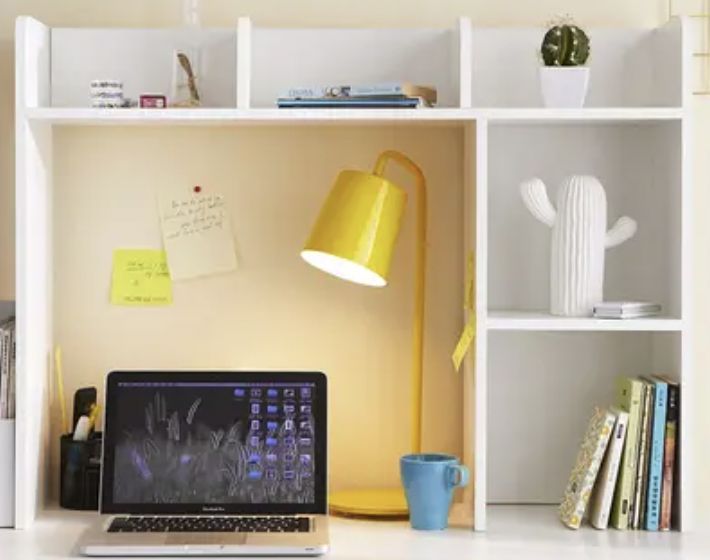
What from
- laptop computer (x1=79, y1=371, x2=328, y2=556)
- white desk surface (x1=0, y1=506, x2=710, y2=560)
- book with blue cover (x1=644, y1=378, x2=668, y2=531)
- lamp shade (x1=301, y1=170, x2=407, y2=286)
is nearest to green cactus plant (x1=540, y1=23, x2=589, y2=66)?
lamp shade (x1=301, y1=170, x2=407, y2=286)

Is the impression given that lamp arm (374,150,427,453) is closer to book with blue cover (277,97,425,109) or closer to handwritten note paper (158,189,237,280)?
book with blue cover (277,97,425,109)

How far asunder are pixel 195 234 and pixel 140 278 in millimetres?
129

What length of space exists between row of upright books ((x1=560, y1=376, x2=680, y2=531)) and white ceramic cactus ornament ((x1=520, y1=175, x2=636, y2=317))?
17cm

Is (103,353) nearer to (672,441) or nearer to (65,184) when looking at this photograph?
(65,184)

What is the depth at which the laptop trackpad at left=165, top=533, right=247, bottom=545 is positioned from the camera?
2238 millimetres

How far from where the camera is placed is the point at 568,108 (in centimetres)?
237

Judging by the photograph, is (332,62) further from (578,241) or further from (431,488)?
(431,488)

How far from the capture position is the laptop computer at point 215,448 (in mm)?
2379

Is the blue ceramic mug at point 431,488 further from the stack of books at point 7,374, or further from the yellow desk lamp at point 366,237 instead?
the stack of books at point 7,374

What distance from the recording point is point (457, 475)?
239 centimetres

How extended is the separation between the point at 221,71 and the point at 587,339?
81cm

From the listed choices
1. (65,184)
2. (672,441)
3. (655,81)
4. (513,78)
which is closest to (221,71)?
(65,184)

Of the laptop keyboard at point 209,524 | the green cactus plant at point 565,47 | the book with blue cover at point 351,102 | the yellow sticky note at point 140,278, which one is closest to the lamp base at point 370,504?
the laptop keyboard at point 209,524

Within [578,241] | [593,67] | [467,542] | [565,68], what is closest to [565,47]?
[565,68]
